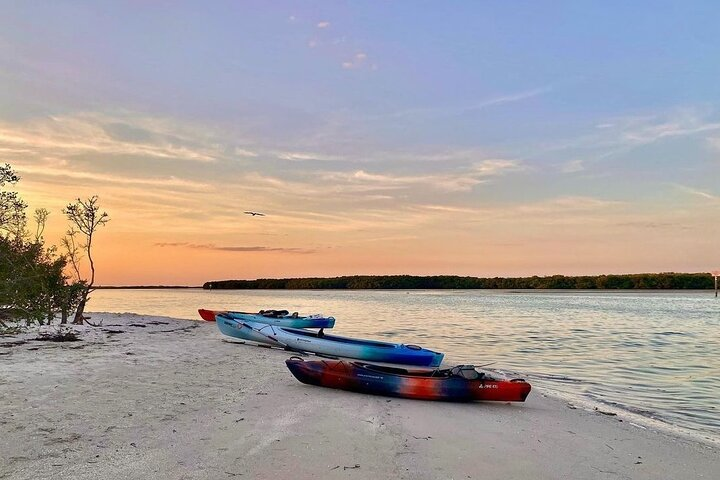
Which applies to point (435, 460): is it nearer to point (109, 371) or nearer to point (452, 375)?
point (452, 375)

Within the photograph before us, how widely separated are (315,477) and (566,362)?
15.2 metres

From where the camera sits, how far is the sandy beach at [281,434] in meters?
6.06

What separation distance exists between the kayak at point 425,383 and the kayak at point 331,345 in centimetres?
543

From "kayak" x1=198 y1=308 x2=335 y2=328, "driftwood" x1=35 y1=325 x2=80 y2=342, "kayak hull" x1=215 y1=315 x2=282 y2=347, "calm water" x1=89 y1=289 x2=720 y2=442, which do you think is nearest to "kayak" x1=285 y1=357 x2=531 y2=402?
"calm water" x1=89 y1=289 x2=720 y2=442

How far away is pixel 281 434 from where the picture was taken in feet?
24.2

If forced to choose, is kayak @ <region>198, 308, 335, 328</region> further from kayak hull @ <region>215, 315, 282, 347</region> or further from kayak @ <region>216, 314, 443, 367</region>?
kayak @ <region>216, 314, 443, 367</region>

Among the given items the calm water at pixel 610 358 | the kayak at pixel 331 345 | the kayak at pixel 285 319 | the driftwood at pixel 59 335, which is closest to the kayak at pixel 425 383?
the calm water at pixel 610 358

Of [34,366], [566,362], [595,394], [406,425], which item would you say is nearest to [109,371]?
[34,366]

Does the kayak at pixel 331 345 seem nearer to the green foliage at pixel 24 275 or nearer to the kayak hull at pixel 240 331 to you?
the kayak hull at pixel 240 331

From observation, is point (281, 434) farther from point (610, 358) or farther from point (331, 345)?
point (610, 358)

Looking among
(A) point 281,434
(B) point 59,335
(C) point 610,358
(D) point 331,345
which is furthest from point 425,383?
(B) point 59,335

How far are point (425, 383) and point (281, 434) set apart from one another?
12.8 feet

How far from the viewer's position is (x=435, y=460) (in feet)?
21.6

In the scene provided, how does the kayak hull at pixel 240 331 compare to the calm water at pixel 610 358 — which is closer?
the calm water at pixel 610 358
